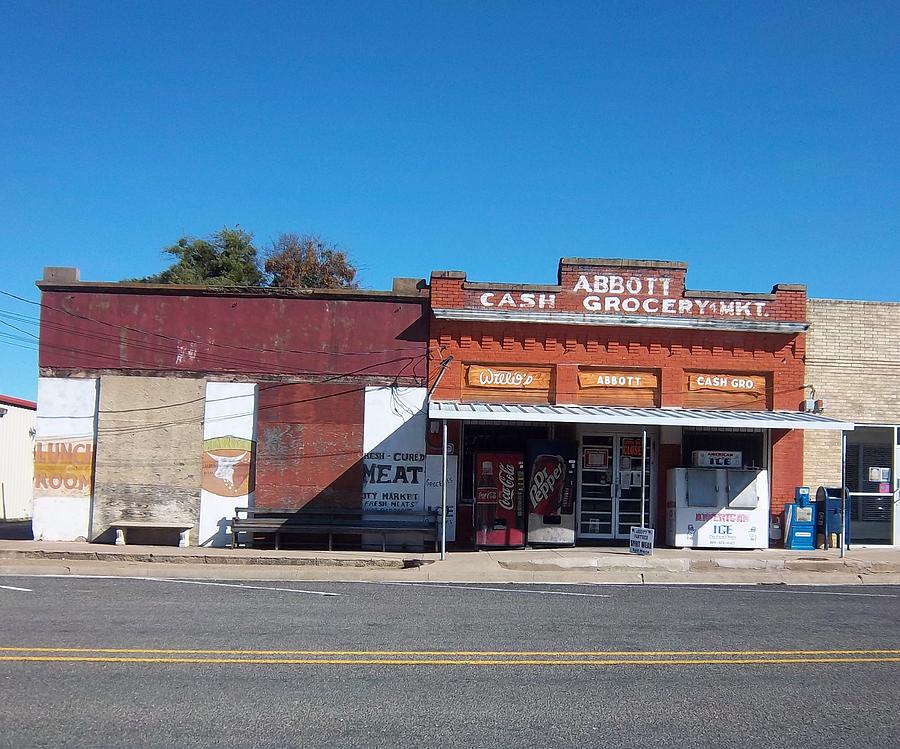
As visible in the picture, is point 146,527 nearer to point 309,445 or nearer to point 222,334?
point 309,445

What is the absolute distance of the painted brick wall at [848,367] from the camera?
1900cm

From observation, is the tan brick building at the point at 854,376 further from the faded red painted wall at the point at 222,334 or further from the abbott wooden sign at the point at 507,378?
the faded red painted wall at the point at 222,334

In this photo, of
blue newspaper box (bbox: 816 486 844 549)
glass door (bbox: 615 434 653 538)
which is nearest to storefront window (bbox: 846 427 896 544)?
blue newspaper box (bbox: 816 486 844 549)

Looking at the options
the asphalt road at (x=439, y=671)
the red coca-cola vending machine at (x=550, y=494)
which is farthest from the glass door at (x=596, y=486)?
the asphalt road at (x=439, y=671)

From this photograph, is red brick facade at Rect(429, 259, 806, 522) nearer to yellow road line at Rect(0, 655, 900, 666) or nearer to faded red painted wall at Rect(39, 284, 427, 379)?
faded red painted wall at Rect(39, 284, 427, 379)

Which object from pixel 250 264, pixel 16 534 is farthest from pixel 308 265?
pixel 16 534

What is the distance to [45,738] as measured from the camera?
5477 mm


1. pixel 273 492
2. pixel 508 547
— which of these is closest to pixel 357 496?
pixel 273 492

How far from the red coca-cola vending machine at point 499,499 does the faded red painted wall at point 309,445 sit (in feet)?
8.55

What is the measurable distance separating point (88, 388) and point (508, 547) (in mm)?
9501

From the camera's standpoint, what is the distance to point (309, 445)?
1833 centimetres

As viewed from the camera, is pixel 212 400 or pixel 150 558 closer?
pixel 150 558

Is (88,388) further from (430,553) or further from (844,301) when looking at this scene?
(844,301)

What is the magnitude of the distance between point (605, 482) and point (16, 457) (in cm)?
2302
